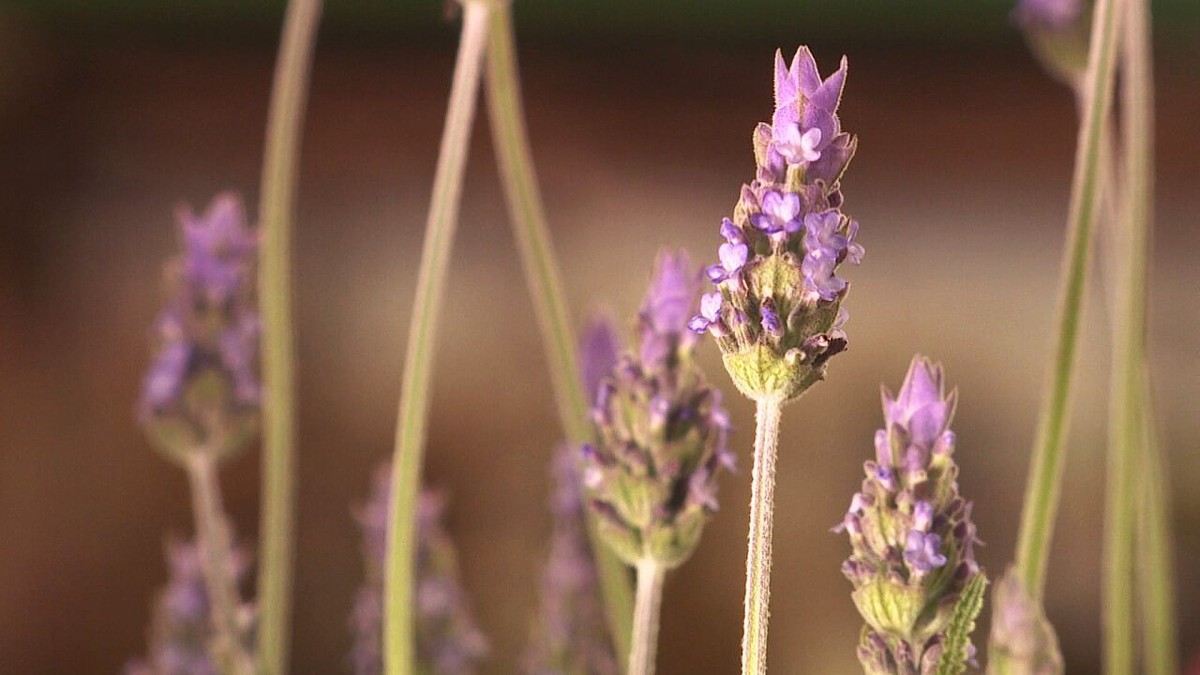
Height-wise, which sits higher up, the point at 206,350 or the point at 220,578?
the point at 206,350

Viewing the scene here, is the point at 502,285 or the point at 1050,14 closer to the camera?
the point at 1050,14

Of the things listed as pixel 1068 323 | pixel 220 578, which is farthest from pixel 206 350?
pixel 1068 323

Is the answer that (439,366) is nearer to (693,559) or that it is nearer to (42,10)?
(693,559)

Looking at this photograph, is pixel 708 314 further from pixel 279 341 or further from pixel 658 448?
pixel 279 341

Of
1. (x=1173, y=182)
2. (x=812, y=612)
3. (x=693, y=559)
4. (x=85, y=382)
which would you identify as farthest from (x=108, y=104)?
(x=1173, y=182)

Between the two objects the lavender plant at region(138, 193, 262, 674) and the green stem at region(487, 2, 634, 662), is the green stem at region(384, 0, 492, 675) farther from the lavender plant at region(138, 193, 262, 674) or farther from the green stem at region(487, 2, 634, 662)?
the lavender plant at region(138, 193, 262, 674)

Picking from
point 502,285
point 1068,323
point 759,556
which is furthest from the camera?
point 502,285

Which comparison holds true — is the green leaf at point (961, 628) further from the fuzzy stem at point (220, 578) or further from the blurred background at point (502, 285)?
the blurred background at point (502, 285)
